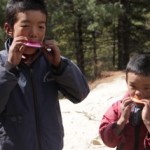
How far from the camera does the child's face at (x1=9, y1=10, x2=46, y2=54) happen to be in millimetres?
2252

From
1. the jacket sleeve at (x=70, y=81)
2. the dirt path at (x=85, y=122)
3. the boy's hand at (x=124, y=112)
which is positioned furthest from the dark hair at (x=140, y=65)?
the dirt path at (x=85, y=122)

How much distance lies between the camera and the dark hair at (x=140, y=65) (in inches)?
97.4

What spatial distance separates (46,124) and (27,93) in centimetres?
18

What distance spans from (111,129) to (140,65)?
0.38 m

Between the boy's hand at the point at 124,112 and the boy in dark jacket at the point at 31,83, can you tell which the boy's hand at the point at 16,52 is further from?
the boy's hand at the point at 124,112

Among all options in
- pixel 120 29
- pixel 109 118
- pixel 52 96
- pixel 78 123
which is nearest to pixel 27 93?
pixel 52 96

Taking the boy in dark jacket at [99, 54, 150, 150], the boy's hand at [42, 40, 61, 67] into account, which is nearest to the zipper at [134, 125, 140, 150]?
the boy in dark jacket at [99, 54, 150, 150]

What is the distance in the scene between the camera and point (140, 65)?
2516mm

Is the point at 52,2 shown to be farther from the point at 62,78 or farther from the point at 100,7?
the point at 62,78


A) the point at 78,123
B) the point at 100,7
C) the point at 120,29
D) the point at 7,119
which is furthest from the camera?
the point at 120,29

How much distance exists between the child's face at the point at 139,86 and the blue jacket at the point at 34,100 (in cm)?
24

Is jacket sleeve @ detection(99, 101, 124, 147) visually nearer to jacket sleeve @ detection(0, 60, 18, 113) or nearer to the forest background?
jacket sleeve @ detection(0, 60, 18, 113)

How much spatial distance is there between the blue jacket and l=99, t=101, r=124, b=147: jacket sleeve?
22 cm

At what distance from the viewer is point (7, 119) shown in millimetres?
2221
